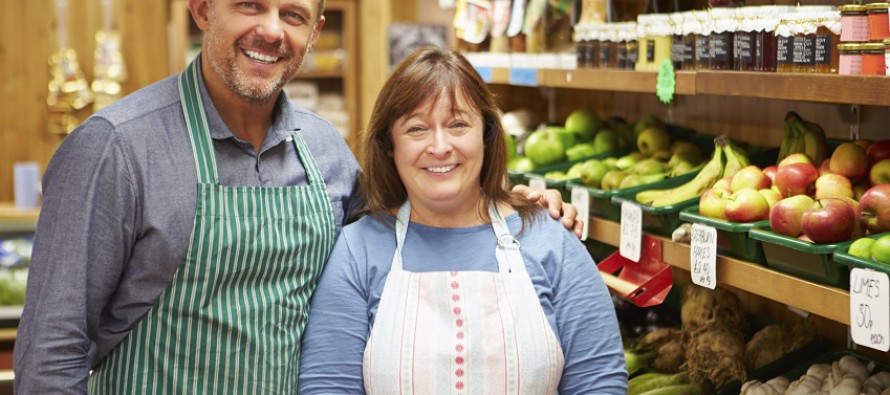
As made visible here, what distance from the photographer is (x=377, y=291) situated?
2.12m

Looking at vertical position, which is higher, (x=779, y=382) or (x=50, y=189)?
(x=50, y=189)

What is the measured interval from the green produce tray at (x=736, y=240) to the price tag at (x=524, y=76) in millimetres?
1025

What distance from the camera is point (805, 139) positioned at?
93.7 inches

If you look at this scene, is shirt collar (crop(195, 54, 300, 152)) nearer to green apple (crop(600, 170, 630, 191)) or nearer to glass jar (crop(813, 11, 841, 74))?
green apple (crop(600, 170, 630, 191))

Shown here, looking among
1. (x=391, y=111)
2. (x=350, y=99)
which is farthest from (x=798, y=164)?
(x=350, y=99)

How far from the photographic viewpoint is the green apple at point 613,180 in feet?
9.08

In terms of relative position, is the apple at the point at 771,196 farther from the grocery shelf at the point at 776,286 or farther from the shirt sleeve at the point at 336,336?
the shirt sleeve at the point at 336,336

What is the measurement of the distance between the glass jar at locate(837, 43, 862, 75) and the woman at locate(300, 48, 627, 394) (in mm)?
665

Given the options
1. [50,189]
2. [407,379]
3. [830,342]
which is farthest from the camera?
[830,342]

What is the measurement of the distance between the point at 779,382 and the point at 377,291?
41.5 inches

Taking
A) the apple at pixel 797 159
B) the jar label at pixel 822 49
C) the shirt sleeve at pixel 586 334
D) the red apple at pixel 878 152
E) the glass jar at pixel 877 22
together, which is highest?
the glass jar at pixel 877 22

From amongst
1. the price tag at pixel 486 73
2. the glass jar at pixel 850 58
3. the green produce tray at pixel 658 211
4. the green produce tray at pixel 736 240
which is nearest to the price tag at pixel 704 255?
the green produce tray at pixel 736 240

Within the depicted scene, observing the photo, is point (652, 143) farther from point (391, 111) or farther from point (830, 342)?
point (391, 111)

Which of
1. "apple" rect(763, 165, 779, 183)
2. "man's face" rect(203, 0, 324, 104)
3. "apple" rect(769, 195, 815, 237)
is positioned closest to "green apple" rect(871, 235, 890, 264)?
"apple" rect(769, 195, 815, 237)
